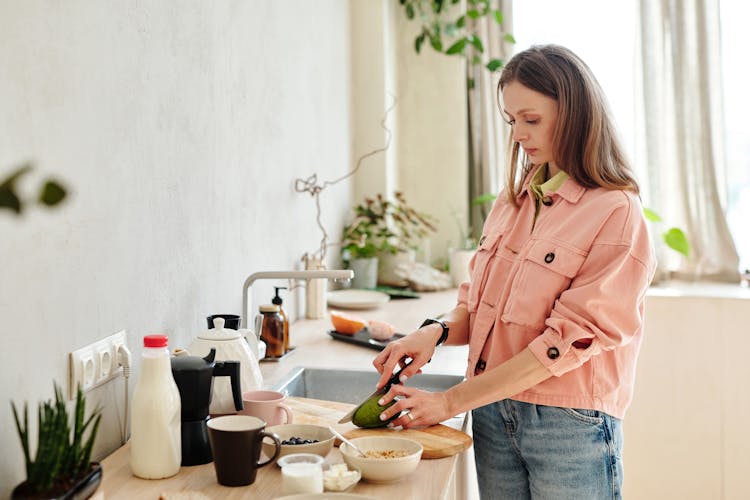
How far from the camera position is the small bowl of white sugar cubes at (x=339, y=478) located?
1.10 meters

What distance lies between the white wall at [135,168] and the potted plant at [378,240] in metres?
0.67

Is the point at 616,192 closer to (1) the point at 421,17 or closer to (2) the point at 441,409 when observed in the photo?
(2) the point at 441,409

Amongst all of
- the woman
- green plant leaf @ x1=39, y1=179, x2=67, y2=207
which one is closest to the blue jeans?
the woman

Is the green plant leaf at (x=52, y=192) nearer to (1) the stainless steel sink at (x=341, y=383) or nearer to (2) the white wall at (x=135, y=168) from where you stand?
(2) the white wall at (x=135, y=168)

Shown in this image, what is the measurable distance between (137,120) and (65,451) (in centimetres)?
70

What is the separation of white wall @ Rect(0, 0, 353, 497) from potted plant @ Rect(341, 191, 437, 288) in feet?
2.21

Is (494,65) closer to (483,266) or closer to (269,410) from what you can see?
(483,266)

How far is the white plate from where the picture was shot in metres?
2.76

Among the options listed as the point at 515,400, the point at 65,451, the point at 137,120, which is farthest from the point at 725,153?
the point at 65,451

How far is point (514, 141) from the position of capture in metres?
1.58

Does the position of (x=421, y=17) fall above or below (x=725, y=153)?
above

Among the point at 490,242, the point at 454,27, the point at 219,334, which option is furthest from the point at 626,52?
the point at 219,334

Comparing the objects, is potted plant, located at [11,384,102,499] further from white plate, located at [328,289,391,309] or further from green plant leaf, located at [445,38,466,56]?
green plant leaf, located at [445,38,466,56]

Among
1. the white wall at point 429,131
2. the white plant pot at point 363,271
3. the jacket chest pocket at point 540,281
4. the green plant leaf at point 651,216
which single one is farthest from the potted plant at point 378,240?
the jacket chest pocket at point 540,281
